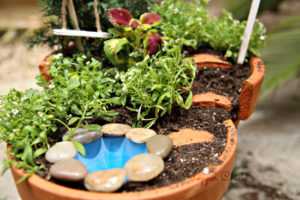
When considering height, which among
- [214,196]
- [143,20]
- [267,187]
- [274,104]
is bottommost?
[267,187]

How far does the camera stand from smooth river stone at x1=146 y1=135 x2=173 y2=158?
1249mm

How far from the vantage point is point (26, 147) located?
1181 millimetres

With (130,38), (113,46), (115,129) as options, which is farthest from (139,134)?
(130,38)

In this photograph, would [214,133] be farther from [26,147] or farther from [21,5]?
[21,5]

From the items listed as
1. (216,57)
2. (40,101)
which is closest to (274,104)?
(216,57)

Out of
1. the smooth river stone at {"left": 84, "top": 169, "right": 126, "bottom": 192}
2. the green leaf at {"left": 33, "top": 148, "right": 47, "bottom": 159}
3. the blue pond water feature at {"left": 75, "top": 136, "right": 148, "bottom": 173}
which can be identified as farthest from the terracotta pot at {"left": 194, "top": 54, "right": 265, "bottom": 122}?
the green leaf at {"left": 33, "top": 148, "right": 47, "bottom": 159}

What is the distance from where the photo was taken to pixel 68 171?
43.6 inches

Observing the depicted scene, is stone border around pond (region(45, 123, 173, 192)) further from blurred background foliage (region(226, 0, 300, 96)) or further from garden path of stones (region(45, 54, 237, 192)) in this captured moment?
blurred background foliage (region(226, 0, 300, 96))

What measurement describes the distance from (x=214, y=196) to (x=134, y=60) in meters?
0.94

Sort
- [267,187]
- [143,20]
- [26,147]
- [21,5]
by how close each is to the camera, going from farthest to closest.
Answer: [21,5] < [267,187] < [143,20] < [26,147]

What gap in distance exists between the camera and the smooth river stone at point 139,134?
1.35 metres

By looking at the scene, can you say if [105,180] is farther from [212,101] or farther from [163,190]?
[212,101]

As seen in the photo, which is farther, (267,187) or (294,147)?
(294,147)

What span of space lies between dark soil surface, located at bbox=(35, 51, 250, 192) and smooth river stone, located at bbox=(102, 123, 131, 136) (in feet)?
0.23
